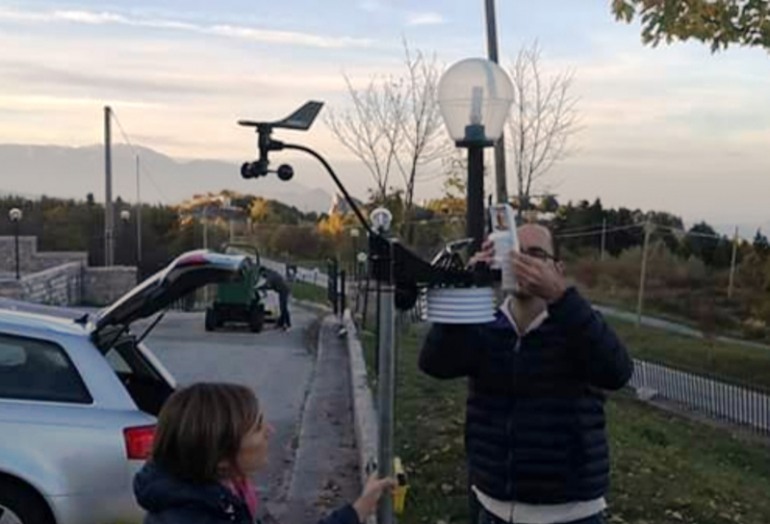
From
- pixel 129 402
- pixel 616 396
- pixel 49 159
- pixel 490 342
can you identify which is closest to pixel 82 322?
pixel 129 402

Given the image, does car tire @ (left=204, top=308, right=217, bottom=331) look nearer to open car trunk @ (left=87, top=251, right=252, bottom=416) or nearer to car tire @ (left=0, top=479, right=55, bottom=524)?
open car trunk @ (left=87, top=251, right=252, bottom=416)

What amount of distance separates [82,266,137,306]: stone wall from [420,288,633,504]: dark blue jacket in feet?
95.3

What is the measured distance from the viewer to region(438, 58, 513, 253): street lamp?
3414 millimetres

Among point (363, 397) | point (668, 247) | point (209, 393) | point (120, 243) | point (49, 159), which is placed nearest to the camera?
point (209, 393)

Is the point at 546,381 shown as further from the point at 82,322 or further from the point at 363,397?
the point at 363,397

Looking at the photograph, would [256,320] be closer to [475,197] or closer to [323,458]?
[323,458]

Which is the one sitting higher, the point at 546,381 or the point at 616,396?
the point at 546,381

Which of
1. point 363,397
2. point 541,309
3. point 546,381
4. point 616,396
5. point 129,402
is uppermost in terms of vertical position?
point 541,309

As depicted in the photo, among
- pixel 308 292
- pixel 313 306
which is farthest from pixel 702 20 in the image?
pixel 308 292

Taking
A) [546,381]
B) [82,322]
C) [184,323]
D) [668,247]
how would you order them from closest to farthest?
[546,381] < [82,322] < [184,323] < [668,247]

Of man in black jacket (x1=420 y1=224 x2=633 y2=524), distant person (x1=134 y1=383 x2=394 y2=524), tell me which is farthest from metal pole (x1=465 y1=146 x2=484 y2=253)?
distant person (x1=134 y1=383 x2=394 y2=524)

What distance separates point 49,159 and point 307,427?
88.7 metres

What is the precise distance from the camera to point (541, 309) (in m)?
3.36

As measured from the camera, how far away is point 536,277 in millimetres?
3100
